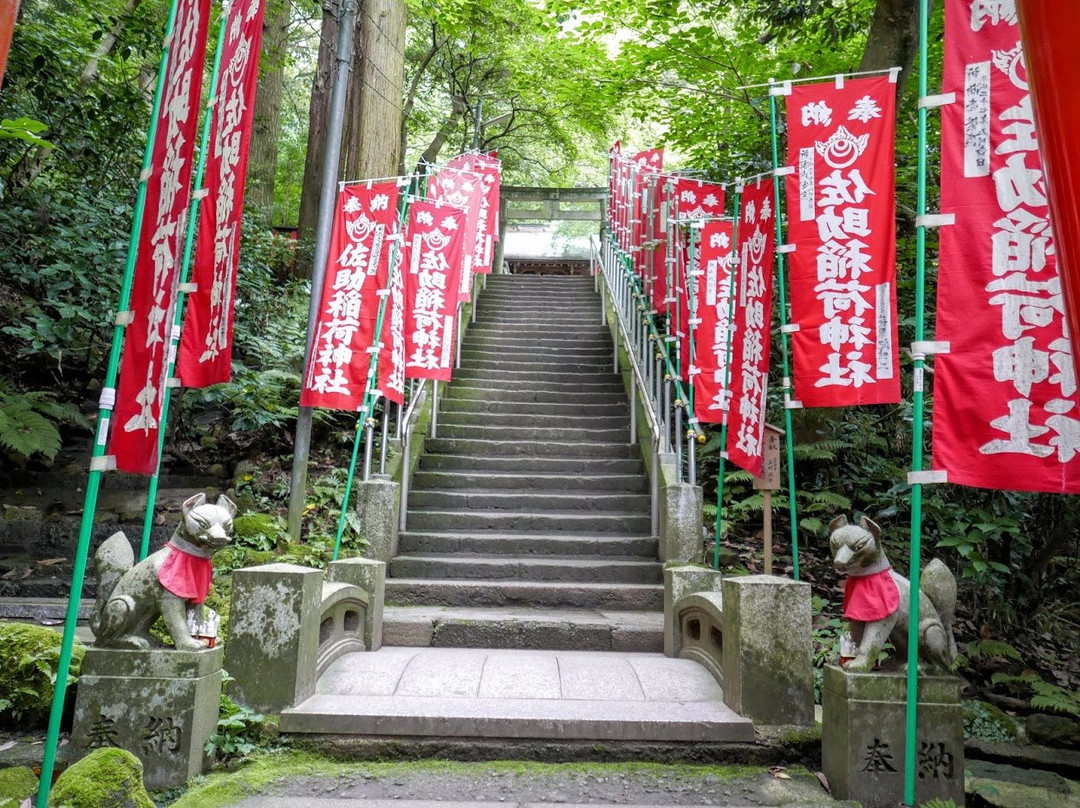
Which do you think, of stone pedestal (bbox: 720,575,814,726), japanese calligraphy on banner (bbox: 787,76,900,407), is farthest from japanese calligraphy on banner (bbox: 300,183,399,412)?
stone pedestal (bbox: 720,575,814,726)

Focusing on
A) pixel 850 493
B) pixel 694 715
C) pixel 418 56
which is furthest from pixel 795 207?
pixel 418 56

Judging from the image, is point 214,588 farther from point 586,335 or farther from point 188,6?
point 586,335

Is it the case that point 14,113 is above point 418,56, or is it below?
below

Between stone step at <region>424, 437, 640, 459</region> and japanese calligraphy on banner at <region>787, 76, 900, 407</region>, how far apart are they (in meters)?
3.67

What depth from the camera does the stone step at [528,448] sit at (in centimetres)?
803

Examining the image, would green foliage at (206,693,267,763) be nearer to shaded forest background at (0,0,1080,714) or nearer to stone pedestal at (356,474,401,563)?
stone pedestal at (356,474,401,563)

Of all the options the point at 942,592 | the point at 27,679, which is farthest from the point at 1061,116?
the point at 27,679

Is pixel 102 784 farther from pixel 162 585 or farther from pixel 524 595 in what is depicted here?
pixel 524 595

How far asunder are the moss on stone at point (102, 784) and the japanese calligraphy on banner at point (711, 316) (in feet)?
15.9

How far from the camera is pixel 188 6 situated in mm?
3162

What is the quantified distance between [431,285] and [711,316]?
2.84m

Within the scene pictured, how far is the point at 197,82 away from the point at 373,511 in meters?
3.95

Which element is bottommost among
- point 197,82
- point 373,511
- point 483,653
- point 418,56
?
point 483,653

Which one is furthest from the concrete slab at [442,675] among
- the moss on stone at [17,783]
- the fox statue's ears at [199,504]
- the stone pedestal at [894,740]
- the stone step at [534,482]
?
the stone step at [534,482]
